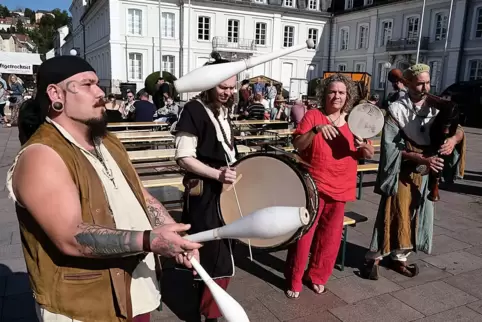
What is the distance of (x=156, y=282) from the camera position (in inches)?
77.1

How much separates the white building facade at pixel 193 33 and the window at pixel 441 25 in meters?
9.84

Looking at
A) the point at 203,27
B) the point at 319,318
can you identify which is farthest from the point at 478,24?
the point at 319,318

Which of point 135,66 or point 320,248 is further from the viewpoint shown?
point 135,66

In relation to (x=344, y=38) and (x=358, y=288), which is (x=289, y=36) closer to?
(x=344, y=38)

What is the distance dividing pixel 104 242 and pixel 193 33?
35654 mm

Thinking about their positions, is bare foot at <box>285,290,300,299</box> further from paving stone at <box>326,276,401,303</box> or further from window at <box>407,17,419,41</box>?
window at <box>407,17,419,41</box>

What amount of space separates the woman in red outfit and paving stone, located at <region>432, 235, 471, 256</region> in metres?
1.74

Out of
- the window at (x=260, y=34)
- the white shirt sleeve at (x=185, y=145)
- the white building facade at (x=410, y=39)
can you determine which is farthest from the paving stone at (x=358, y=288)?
the window at (x=260, y=34)

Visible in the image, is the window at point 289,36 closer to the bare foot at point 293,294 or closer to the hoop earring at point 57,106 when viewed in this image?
the bare foot at point 293,294

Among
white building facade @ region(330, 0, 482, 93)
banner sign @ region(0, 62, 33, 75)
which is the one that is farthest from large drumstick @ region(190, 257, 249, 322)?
white building facade @ region(330, 0, 482, 93)

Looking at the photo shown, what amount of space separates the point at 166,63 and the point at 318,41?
631 inches

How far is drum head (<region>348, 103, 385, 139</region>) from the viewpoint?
2980 mm

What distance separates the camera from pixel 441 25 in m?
30.6

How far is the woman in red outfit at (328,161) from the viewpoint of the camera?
3.26 metres
